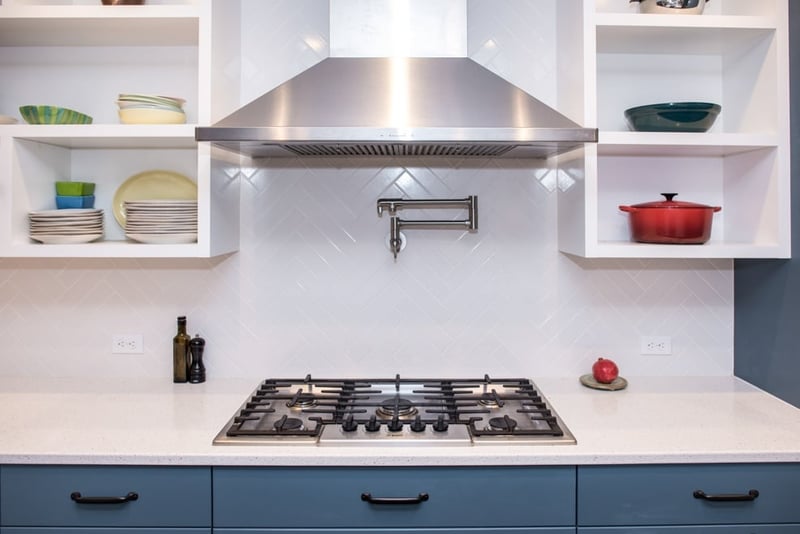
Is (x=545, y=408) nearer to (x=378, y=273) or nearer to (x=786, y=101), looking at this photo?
(x=378, y=273)

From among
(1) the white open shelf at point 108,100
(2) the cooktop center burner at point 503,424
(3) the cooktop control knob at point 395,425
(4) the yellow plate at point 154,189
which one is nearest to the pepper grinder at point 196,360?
(1) the white open shelf at point 108,100

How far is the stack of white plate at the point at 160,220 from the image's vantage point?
6.26ft

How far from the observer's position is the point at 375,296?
2211 millimetres

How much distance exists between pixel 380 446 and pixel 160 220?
39.5 inches

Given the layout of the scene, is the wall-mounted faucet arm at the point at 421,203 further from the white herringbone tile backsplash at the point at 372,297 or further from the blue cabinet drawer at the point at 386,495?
the blue cabinet drawer at the point at 386,495

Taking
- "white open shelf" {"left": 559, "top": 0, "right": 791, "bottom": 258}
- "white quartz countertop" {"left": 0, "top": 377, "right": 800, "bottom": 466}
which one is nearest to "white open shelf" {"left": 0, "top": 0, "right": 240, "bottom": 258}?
"white quartz countertop" {"left": 0, "top": 377, "right": 800, "bottom": 466}

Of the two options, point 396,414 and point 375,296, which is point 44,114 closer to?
point 375,296

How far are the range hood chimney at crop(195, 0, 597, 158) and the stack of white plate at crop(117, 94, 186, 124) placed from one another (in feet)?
0.88

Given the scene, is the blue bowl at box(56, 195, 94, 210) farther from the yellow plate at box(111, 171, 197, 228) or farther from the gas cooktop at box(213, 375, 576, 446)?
the gas cooktop at box(213, 375, 576, 446)

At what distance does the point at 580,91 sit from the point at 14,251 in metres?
1.83

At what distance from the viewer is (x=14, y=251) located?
1857mm

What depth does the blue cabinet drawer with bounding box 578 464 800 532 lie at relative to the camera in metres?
1.54

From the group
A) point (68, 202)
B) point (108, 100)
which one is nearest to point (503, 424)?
point (68, 202)

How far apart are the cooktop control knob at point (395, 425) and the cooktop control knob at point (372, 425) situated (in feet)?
0.11
